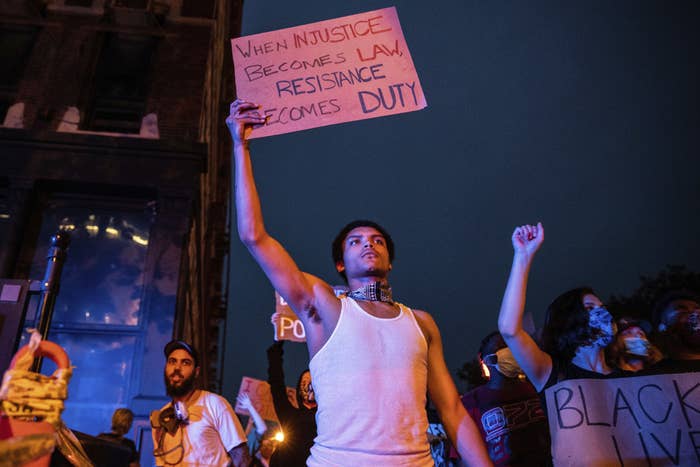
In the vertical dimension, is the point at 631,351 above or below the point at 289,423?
above

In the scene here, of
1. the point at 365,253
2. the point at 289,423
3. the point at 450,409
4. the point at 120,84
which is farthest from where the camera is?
the point at 120,84

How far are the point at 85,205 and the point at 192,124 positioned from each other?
8.60ft

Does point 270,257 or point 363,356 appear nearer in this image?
point 363,356

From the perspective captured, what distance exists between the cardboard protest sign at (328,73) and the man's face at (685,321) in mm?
2490

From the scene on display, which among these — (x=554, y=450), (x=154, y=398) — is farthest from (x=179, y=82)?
(x=554, y=450)

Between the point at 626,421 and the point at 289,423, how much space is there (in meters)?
2.93

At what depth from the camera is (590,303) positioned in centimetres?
362

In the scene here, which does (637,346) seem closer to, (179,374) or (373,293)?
(373,293)

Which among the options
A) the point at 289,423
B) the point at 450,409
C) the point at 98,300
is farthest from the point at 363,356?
the point at 98,300

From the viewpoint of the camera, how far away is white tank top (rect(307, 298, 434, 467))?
A: 7.22 feet

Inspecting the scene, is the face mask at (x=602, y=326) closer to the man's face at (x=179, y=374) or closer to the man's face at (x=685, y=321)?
the man's face at (x=685, y=321)

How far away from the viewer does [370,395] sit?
2271mm

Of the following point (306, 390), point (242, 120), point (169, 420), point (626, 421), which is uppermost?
point (242, 120)

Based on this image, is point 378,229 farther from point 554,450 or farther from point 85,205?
point 85,205
